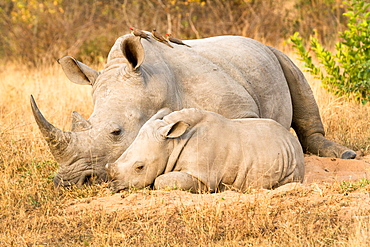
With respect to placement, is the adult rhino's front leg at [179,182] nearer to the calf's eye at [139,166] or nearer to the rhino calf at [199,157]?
the rhino calf at [199,157]

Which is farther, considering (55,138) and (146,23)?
(146,23)

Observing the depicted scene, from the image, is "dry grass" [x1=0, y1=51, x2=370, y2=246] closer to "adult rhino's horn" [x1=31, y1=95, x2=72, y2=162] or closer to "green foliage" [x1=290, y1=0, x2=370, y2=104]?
"adult rhino's horn" [x1=31, y1=95, x2=72, y2=162]

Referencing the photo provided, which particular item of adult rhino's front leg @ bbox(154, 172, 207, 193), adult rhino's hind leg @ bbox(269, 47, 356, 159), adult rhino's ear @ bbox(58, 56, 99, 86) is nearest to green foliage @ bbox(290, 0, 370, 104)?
adult rhino's hind leg @ bbox(269, 47, 356, 159)

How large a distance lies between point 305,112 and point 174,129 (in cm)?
329

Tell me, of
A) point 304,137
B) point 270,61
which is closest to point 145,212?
point 270,61

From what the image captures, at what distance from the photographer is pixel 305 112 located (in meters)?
7.68

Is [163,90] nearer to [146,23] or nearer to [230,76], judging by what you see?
[230,76]

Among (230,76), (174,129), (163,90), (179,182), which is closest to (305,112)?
(230,76)

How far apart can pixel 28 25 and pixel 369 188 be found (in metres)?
11.5

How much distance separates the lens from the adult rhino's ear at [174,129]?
15.8ft

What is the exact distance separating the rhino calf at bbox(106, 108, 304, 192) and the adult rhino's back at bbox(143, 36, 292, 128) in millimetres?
722

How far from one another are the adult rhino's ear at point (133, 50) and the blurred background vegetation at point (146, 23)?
8.31 meters

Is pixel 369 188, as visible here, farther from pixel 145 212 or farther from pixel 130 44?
pixel 130 44

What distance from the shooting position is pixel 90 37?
14.8 m
